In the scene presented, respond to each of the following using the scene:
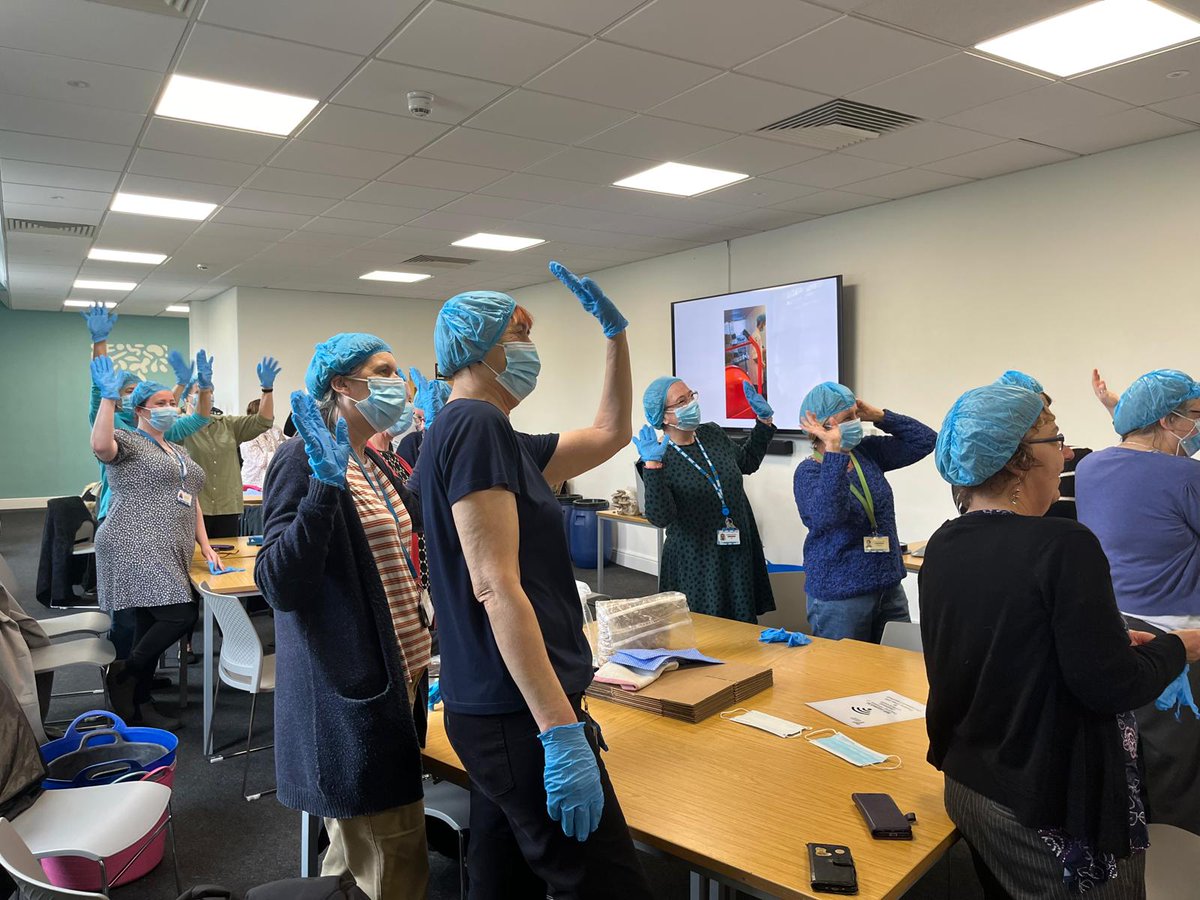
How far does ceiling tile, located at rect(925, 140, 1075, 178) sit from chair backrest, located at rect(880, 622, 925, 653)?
2.77 m

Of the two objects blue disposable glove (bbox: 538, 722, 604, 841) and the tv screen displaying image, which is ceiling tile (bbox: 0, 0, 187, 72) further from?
the tv screen displaying image

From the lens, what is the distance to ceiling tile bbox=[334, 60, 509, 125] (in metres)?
3.31

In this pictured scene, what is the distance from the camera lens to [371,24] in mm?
2867

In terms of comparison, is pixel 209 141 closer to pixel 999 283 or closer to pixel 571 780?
pixel 571 780

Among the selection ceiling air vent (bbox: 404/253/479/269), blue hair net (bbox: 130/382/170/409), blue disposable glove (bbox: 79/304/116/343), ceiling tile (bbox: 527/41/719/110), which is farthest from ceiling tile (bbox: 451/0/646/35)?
ceiling air vent (bbox: 404/253/479/269)

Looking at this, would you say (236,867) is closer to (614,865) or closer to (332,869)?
(332,869)

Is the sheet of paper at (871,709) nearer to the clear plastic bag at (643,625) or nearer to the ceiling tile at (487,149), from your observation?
the clear plastic bag at (643,625)

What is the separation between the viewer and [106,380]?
3814mm

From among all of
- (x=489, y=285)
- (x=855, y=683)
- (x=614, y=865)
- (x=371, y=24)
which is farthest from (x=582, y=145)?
(x=489, y=285)

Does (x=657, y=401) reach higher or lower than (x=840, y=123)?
lower

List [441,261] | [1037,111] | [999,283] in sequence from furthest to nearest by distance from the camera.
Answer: [441,261] → [999,283] → [1037,111]

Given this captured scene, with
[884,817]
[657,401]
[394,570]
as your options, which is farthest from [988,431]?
[657,401]

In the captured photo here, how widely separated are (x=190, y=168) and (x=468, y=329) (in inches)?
155

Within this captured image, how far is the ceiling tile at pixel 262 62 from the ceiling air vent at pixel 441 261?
3.98 m
